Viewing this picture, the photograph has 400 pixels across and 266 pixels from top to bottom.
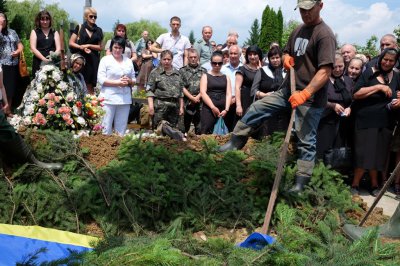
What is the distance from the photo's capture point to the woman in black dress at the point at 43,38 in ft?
29.2

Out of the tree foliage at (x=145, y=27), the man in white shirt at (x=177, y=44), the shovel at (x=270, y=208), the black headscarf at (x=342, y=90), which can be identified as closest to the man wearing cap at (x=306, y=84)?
the shovel at (x=270, y=208)

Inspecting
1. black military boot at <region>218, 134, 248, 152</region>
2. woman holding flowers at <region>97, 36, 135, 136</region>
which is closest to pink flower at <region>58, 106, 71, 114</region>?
woman holding flowers at <region>97, 36, 135, 136</region>

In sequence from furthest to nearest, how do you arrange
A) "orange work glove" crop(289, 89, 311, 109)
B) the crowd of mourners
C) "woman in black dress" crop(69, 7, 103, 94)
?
"woman in black dress" crop(69, 7, 103, 94), the crowd of mourners, "orange work glove" crop(289, 89, 311, 109)

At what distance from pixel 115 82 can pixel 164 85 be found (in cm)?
74

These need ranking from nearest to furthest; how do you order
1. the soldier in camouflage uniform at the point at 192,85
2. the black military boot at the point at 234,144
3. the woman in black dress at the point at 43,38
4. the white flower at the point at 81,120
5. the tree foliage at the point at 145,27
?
the black military boot at the point at 234,144 → the white flower at the point at 81,120 → the soldier in camouflage uniform at the point at 192,85 → the woman in black dress at the point at 43,38 → the tree foliage at the point at 145,27

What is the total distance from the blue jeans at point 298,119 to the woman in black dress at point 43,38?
15.5 feet

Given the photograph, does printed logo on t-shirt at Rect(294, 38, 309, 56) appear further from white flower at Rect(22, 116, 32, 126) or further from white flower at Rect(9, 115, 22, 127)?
white flower at Rect(9, 115, 22, 127)

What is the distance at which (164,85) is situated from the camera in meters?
7.54

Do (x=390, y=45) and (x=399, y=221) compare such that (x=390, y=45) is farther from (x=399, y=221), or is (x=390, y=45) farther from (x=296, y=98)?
(x=399, y=221)

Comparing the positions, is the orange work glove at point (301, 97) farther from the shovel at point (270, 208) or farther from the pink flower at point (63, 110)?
the pink flower at point (63, 110)

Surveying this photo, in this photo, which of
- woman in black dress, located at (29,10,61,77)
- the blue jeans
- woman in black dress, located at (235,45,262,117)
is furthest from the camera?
woman in black dress, located at (29,10,61,77)

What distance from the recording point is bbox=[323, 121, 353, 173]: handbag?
6.14 m

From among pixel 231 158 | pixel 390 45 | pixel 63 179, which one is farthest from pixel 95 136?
pixel 390 45

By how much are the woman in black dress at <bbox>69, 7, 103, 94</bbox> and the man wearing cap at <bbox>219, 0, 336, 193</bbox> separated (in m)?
4.68
